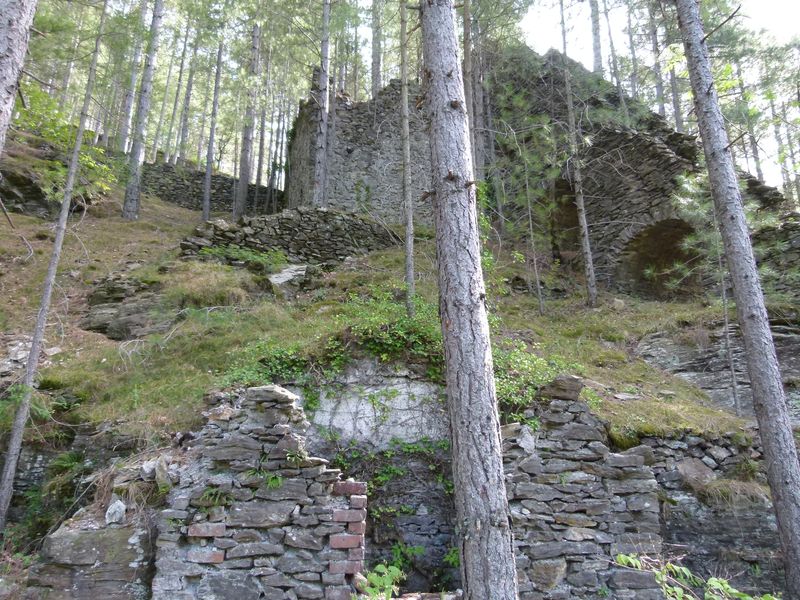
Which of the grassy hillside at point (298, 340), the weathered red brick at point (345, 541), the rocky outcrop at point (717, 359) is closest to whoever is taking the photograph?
the weathered red brick at point (345, 541)

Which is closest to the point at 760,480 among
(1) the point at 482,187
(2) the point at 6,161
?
(1) the point at 482,187

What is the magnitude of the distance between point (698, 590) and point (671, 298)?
8312 millimetres

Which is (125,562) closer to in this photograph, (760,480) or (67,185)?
(67,185)

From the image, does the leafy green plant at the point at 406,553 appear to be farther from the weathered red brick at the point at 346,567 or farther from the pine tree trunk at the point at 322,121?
the pine tree trunk at the point at 322,121

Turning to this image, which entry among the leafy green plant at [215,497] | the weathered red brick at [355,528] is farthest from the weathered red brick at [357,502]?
the leafy green plant at [215,497]

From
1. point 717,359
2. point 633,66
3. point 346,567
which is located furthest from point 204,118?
point 346,567

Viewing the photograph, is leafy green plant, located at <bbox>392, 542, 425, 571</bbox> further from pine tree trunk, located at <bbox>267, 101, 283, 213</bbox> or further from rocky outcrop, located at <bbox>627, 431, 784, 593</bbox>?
pine tree trunk, located at <bbox>267, 101, 283, 213</bbox>

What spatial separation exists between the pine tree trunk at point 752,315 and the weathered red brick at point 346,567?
391cm

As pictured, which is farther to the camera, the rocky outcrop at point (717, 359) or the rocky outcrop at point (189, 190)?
the rocky outcrop at point (189, 190)

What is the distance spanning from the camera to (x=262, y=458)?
462cm

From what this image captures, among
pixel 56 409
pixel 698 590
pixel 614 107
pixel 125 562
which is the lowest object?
pixel 698 590

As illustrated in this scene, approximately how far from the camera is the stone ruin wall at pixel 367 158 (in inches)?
628

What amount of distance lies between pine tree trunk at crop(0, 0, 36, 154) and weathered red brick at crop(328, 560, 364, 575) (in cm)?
403

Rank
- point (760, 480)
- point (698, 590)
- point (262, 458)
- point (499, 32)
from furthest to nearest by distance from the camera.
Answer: point (499, 32)
point (760, 480)
point (698, 590)
point (262, 458)
